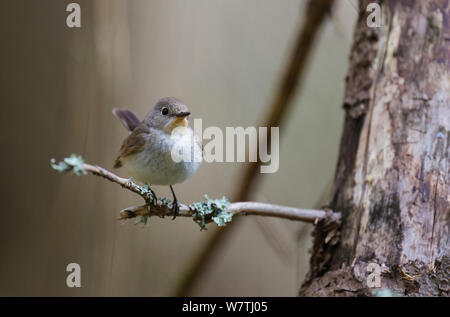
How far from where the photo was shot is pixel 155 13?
4.21 m

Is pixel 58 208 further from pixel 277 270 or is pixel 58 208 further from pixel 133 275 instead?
pixel 277 270

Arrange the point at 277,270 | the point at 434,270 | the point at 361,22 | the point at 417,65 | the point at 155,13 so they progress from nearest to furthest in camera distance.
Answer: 1. the point at 434,270
2. the point at 417,65
3. the point at 361,22
4. the point at 155,13
5. the point at 277,270

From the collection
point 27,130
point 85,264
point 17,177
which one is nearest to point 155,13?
point 27,130

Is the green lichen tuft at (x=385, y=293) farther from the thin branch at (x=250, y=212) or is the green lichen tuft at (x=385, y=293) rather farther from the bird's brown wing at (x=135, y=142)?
the bird's brown wing at (x=135, y=142)

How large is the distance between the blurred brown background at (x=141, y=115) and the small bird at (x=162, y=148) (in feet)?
1.14

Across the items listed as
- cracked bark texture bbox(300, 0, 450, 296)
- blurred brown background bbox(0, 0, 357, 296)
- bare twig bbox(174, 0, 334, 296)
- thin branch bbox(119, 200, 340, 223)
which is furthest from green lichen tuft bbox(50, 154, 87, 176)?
bare twig bbox(174, 0, 334, 296)

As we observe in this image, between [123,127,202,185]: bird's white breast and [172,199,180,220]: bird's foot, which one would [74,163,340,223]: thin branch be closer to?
[172,199,180,220]: bird's foot

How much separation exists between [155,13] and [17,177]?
1.91 metres

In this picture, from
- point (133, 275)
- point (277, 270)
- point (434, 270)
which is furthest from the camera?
point (277, 270)

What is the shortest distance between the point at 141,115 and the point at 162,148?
1.66 m

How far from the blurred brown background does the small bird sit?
1.14 feet

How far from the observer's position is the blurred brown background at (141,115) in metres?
3.16

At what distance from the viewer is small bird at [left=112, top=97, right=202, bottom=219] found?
2646 mm
